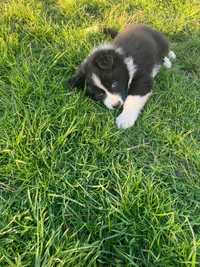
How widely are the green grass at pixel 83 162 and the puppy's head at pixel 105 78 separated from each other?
0.11 metres

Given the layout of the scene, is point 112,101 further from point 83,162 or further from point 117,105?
point 83,162

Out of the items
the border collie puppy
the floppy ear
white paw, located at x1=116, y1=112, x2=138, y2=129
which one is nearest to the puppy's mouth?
the border collie puppy

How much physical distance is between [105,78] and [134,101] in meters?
0.33

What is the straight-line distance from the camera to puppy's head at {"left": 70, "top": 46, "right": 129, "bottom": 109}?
403cm

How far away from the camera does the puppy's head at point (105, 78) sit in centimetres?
403

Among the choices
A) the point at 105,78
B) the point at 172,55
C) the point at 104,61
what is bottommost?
the point at 172,55

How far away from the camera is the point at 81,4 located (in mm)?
5574

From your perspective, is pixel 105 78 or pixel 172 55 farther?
pixel 172 55

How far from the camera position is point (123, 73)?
414 cm

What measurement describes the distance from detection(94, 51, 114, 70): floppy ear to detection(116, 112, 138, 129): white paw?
0.43 m

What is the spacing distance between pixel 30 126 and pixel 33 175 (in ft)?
1.70

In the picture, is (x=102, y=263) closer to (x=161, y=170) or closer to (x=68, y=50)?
(x=161, y=170)

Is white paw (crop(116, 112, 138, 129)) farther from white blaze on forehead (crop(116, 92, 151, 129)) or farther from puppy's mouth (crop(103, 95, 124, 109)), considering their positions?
puppy's mouth (crop(103, 95, 124, 109))

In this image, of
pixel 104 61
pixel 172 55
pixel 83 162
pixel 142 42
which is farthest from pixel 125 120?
pixel 172 55
